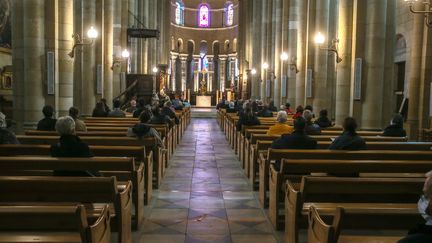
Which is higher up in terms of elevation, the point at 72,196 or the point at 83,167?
the point at 83,167

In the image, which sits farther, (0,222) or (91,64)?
(91,64)

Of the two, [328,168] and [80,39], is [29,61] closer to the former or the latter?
[80,39]

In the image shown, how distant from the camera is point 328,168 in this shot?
6668mm

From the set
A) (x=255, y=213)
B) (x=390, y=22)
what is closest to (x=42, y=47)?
(x=255, y=213)

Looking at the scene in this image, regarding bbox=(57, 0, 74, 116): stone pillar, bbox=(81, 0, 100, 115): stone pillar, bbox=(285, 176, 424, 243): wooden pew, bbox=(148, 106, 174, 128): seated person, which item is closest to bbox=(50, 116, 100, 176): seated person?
bbox=(285, 176, 424, 243): wooden pew

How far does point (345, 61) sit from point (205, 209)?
9.60 m

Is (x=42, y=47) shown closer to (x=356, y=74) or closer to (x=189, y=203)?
(x=189, y=203)

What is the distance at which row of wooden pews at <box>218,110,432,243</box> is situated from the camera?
4020 millimetres

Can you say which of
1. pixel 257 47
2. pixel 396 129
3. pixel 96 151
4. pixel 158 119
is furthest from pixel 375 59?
pixel 257 47

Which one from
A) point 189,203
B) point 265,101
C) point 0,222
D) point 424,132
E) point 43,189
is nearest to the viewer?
point 0,222

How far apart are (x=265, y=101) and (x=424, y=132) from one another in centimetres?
2043

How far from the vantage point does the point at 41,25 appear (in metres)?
14.0

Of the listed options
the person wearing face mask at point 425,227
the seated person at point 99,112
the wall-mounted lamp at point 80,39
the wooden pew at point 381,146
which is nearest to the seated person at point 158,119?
the seated person at point 99,112

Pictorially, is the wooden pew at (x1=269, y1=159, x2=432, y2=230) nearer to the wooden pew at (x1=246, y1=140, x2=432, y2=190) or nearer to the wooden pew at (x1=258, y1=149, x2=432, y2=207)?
the wooden pew at (x1=258, y1=149, x2=432, y2=207)
